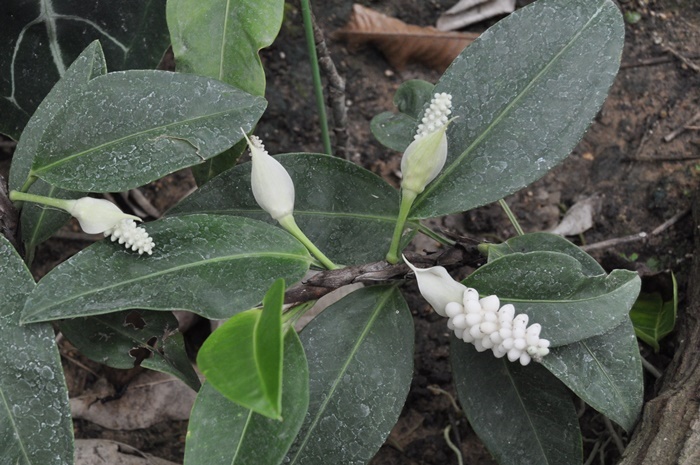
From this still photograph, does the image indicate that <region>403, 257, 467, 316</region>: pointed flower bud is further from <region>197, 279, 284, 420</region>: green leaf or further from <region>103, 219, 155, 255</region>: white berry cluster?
<region>103, 219, 155, 255</region>: white berry cluster

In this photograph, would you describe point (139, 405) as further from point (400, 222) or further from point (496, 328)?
point (496, 328)

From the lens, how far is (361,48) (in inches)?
64.1

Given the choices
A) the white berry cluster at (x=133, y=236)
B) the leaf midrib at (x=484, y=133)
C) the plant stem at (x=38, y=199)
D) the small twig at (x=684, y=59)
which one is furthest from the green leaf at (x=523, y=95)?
Result: the small twig at (x=684, y=59)

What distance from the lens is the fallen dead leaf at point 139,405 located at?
131 centimetres

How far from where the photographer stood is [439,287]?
32.8 inches

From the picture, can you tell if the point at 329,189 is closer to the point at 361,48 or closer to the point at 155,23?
the point at 155,23

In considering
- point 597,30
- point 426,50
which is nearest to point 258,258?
point 597,30

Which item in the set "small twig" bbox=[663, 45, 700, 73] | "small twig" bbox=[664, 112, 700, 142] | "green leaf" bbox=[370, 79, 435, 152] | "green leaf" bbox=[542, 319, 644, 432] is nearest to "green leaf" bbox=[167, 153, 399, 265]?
"green leaf" bbox=[370, 79, 435, 152]

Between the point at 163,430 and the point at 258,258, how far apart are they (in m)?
0.60

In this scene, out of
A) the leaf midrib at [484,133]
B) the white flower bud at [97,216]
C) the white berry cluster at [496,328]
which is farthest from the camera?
the leaf midrib at [484,133]

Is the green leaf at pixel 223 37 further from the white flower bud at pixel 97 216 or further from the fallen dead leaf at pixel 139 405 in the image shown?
the fallen dead leaf at pixel 139 405

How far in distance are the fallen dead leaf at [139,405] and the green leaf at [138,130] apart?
0.56 m

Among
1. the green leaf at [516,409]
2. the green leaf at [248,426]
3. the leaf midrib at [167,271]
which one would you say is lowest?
the green leaf at [516,409]

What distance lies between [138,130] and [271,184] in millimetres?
209
